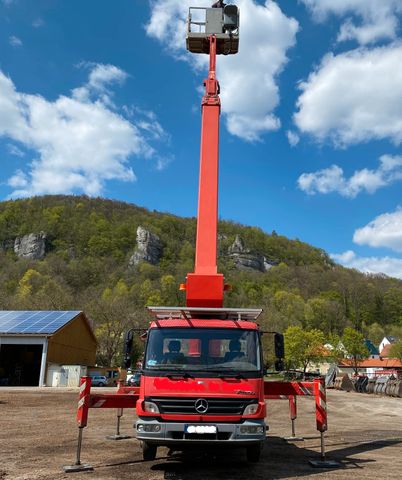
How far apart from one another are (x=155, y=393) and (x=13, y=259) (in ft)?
300

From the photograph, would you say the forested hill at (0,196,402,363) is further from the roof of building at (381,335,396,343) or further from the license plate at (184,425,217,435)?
the license plate at (184,425,217,435)

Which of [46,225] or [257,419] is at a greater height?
[46,225]

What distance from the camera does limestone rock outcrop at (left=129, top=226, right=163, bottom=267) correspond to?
99.6 meters

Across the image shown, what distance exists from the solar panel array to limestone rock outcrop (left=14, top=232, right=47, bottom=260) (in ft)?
171

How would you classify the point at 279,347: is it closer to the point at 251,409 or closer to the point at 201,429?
the point at 251,409

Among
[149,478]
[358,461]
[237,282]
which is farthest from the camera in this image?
[237,282]

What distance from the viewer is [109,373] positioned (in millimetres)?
49812

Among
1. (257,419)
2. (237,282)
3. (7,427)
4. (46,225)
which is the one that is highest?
(46,225)

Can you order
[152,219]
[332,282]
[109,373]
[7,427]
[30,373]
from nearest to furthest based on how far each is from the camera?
[7,427]
[30,373]
[109,373]
[332,282]
[152,219]

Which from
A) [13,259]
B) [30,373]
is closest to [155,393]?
[30,373]

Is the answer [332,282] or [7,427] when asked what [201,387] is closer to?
[7,427]

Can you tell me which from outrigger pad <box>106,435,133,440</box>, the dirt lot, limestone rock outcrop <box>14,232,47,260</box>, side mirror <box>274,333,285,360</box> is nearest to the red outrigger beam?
the dirt lot

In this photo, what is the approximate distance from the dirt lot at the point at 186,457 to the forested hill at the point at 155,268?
1912 inches

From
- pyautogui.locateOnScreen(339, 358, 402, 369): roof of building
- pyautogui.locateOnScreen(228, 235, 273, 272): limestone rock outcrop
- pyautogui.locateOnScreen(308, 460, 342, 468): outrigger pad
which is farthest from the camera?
pyautogui.locateOnScreen(339, 358, 402, 369): roof of building
